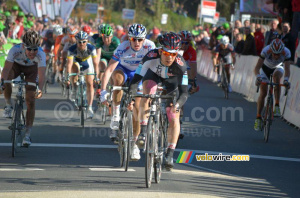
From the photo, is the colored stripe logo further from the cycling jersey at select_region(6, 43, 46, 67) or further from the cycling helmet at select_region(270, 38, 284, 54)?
the cycling helmet at select_region(270, 38, 284, 54)

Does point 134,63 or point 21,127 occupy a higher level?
point 134,63

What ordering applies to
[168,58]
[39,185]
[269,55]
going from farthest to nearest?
[269,55], [168,58], [39,185]

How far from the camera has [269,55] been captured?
51.1 ft

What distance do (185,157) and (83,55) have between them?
5218 millimetres

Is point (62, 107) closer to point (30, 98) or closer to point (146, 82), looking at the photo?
point (30, 98)

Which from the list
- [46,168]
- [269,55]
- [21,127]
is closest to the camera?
[46,168]

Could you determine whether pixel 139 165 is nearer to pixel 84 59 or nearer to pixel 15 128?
pixel 15 128

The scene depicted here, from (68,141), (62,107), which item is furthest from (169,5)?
(68,141)

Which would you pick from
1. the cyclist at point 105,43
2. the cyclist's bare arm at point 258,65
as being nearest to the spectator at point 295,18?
the cyclist at point 105,43

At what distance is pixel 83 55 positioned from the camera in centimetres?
1694

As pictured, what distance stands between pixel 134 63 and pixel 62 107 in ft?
23.4

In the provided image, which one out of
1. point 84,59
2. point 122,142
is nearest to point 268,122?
point 84,59

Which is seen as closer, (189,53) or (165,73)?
(165,73)

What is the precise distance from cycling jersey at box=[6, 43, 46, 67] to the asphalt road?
1401 millimetres
